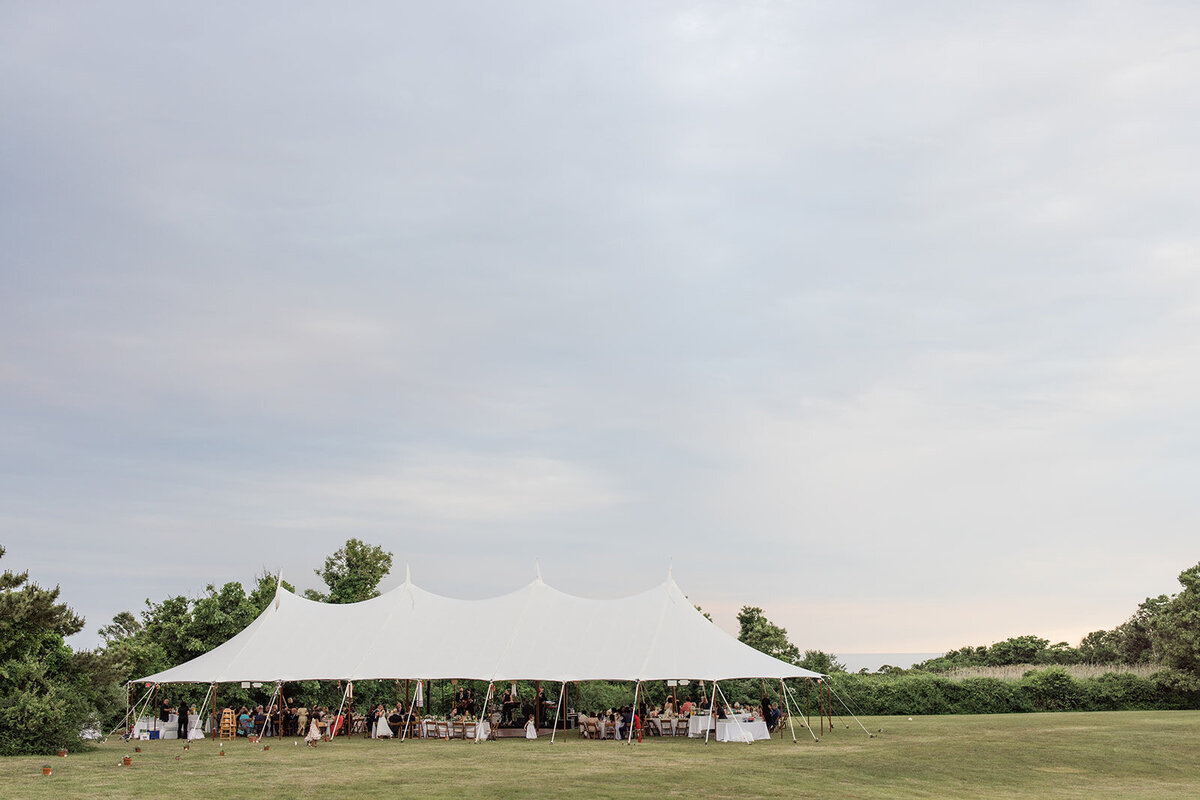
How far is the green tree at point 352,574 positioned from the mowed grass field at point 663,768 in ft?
45.6

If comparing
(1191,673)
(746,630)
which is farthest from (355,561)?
(1191,673)

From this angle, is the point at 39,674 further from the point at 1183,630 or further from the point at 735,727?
the point at 1183,630

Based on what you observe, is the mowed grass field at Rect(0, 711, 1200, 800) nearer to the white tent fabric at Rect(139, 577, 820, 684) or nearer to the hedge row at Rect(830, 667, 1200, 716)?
the white tent fabric at Rect(139, 577, 820, 684)

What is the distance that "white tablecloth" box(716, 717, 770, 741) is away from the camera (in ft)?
71.4

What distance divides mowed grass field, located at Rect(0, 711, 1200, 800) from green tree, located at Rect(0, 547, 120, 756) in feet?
2.58

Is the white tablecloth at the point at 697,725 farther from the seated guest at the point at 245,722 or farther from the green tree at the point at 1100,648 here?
the green tree at the point at 1100,648

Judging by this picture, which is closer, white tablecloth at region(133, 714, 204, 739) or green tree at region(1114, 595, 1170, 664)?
white tablecloth at region(133, 714, 204, 739)

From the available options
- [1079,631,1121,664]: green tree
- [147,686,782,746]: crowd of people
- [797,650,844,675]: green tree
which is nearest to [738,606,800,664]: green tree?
[797,650,844,675]: green tree

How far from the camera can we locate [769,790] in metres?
14.0

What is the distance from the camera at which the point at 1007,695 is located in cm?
3253

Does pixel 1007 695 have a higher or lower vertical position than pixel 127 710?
higher

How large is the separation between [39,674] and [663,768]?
12446 millimetres

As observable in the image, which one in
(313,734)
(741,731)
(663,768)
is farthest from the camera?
(313,734)

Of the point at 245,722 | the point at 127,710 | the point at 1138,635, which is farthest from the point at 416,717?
the point at 1138,635
